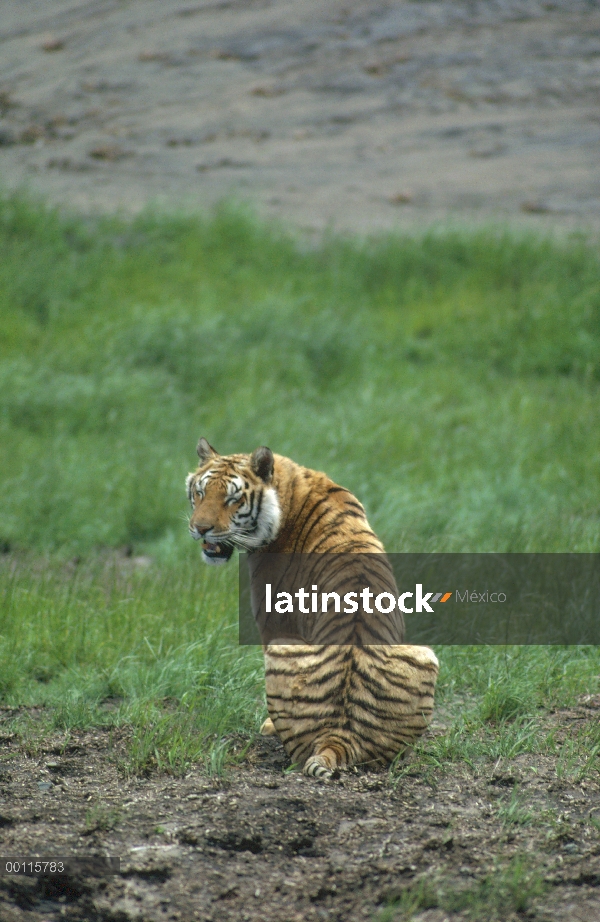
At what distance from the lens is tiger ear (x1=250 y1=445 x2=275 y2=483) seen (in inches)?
171

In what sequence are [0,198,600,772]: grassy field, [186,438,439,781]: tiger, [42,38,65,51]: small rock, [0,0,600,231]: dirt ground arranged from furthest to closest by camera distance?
[0,0,600,231]: dirt ground < [42,38,65,51]: small rock < [0,198,600,772]: grassy field < [186,438,439,781]: tiger

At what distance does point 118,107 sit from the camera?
1445 centimetres

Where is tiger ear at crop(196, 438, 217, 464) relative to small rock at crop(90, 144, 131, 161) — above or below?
below

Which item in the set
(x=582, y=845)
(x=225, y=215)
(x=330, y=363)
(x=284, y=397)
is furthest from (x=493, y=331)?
(x=582, y=845)

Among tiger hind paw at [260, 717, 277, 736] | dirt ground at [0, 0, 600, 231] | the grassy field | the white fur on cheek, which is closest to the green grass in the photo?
the grassy field

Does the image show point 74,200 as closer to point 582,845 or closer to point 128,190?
point 128,190

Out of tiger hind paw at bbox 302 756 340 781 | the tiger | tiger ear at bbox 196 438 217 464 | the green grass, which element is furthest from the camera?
tiger ear at bbox 196 438 217 464

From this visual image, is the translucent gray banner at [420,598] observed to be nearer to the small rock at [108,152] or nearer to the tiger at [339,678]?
the tiger at [339,678]

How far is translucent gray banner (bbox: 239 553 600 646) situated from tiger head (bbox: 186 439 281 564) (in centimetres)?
13

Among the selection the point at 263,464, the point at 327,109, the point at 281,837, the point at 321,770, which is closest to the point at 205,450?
the point at 263,464

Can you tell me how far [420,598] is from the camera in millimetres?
5875

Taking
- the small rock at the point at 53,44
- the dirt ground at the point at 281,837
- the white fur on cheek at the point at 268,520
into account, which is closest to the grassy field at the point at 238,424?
the dirt ground at the point at 281,837

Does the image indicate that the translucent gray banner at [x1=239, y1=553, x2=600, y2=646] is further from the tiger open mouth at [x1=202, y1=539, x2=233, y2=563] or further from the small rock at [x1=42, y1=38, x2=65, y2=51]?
the small rock at [x1=42, y1=38, x2=65, y2=51]

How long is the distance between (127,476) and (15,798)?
16.2ft
